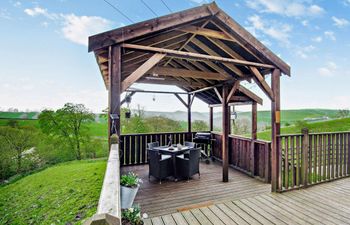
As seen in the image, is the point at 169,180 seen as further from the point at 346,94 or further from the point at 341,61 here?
the point at 346,94

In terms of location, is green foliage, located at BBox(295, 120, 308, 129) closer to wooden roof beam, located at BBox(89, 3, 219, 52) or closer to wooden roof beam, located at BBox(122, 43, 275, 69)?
wooden roof beam, located at BBox(122, 43, 275, 69)

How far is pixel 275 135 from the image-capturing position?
12.1 feet

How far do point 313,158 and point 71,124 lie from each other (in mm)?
9579

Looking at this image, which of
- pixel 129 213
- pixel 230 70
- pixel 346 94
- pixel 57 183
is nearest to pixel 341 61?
pixel 346 94

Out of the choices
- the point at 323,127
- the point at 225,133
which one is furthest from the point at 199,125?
the point at 323,127

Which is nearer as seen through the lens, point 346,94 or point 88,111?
point 88,111

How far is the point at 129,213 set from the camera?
1593mm

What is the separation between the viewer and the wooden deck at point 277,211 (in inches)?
101

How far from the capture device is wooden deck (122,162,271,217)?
10.2 feet

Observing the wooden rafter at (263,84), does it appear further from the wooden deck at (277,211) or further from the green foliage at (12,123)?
the green foliage at (12,123)

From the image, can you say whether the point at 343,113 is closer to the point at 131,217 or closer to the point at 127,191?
the point at 127,191

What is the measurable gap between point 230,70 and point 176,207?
11.5 feet

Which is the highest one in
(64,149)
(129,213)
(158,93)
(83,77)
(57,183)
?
(83,77)

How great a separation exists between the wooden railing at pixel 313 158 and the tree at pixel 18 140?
29.9 ft
